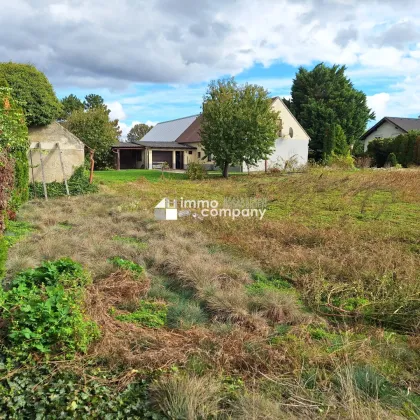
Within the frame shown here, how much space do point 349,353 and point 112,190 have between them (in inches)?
496

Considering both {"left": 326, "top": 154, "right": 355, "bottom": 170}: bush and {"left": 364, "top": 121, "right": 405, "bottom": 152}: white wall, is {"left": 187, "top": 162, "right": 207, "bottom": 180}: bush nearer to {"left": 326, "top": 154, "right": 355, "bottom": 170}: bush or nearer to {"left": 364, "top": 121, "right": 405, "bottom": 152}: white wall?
{"left": 326, "top": 154, "right": 355, "bottom": 170}: bush

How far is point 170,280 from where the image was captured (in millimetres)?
5043

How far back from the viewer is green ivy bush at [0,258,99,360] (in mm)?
2896

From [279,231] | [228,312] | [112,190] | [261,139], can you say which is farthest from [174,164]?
[228,312]

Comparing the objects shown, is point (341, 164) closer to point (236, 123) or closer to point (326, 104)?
point (236, 123)

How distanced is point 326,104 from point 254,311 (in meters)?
38.8

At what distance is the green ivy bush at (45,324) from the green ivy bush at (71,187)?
1023 cm

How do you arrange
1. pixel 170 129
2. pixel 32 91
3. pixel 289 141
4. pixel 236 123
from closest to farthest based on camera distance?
pixel 32 91
pixel 236 123
pixel 289 141
pixel 170 129

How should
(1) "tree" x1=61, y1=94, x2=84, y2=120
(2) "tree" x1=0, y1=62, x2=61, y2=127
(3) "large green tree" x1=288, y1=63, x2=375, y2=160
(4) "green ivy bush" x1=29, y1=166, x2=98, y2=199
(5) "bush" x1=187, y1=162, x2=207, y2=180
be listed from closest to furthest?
(2) "tree" x1=0, y1=62, x2=61, y2=127 < (4) "green ivy bush" x1=29, y1=166, x2=98, y2=199 < (5) "bush" x1=187, y1=162, x2=207, y2=180 < (3) "large green tree" x1=288, y1=63, x2=375, y2=160 < (1) "tree" x1=61, y1=94, x2=84, y2=120

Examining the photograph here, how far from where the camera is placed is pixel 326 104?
38.8m

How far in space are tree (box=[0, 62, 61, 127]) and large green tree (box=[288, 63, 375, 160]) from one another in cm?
2979

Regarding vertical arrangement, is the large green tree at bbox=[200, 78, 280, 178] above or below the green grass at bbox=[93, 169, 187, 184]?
above

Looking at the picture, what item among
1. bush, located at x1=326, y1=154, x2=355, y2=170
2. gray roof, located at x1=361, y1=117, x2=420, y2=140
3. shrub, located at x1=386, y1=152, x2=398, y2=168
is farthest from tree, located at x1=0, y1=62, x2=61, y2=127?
gray roof, located at x1=361, y1=117, x2=420, y2=140

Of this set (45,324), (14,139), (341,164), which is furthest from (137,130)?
(45,324)
